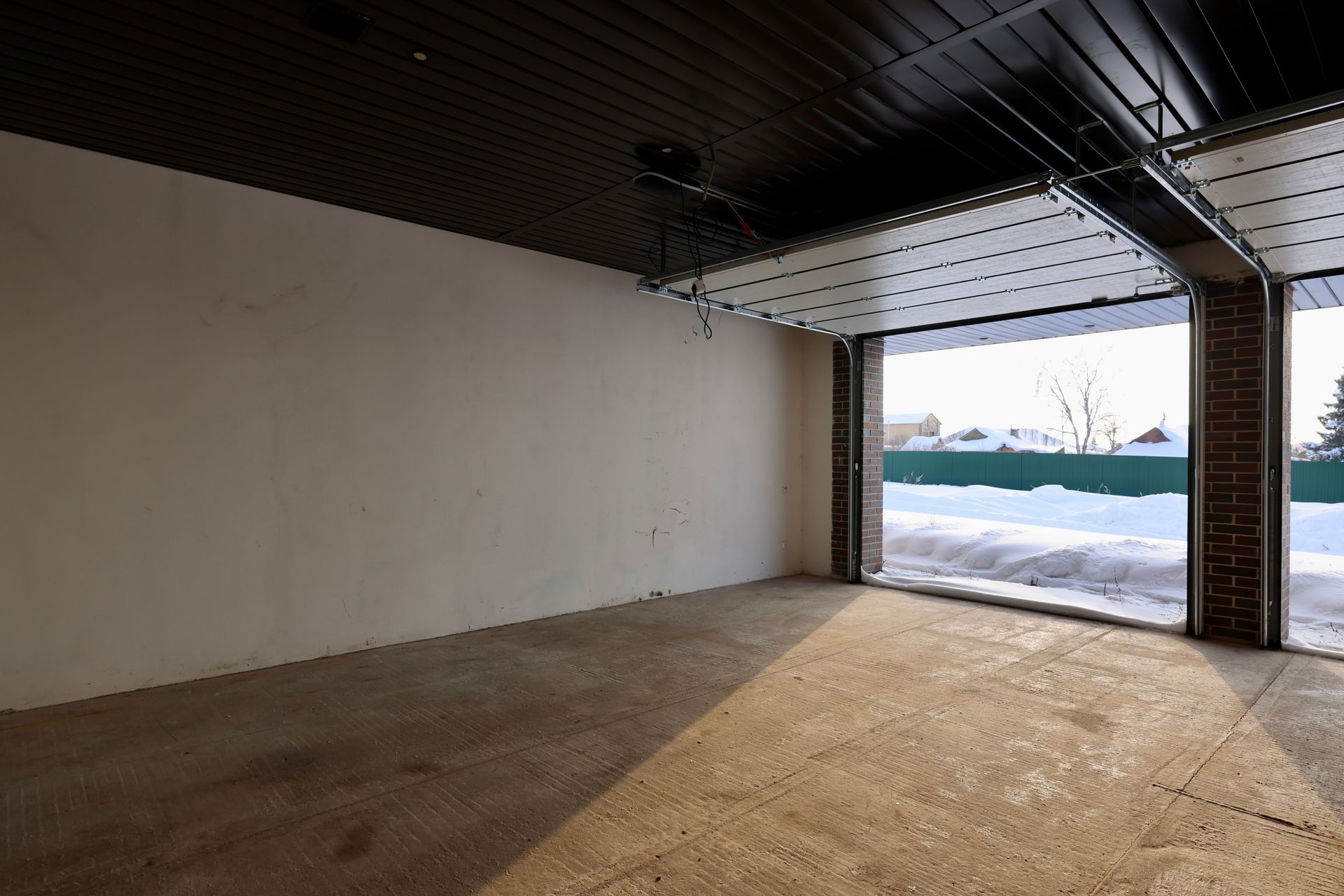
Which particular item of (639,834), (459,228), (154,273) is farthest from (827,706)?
(154,273)

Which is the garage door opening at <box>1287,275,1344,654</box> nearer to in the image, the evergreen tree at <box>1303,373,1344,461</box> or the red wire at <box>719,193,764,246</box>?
the evergreen tree at <box>1303,373,1344,461</box>

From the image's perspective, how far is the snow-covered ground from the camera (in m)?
6.36

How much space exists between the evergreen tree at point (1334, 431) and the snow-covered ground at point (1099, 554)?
26.0 ft

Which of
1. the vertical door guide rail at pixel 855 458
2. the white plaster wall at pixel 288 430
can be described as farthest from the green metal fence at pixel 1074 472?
the white plaster wall at pixel 288 430

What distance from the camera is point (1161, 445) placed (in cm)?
1639

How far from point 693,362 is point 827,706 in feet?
13.8

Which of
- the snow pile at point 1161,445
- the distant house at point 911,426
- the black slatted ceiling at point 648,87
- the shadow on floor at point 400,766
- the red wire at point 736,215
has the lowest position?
the shadow on floor at point 400,766

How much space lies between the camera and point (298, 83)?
10.7 ft

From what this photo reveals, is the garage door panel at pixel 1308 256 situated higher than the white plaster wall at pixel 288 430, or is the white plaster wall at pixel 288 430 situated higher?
the garage door panel at pixel 1308 256

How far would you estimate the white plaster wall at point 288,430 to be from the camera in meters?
3.85

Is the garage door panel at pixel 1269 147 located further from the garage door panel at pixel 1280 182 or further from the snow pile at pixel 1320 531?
the snow pile at pixel 1320 531

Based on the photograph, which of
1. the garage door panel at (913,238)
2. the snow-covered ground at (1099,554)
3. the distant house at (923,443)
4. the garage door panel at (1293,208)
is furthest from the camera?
the distant house at (923,443)

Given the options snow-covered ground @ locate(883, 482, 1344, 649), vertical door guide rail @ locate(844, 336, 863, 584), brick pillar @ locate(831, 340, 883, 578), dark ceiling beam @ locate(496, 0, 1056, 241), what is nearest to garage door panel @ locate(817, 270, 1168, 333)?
vertical door guide rail @ locate(844, 336, 863, 584)

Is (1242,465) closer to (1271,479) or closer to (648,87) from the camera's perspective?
(1271,479)
